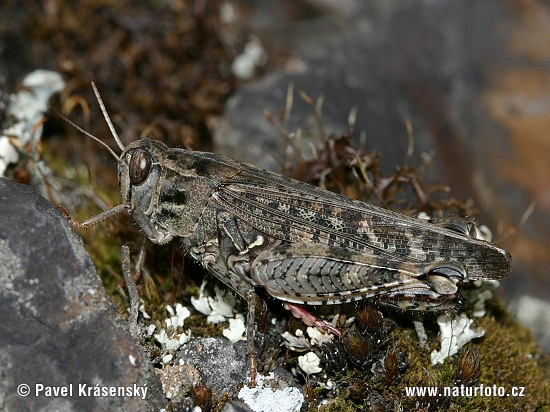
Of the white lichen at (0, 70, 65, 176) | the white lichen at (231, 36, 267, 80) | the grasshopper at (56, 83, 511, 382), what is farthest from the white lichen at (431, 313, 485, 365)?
the white lichen at (231, 36, 267, 80)

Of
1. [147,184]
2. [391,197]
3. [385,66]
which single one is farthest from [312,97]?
[147,184]

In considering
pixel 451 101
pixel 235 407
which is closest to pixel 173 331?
pixel 235 407

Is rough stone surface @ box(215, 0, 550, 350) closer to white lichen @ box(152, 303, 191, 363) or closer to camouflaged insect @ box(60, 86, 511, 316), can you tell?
camouflaged insect @ box(60, 86, 511, 316)

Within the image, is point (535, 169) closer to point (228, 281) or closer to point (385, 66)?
point (385, 66)

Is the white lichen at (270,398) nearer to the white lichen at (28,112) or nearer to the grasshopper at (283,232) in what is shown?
the grasshopper at (283,232)

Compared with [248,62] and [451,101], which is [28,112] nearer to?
[248,62]

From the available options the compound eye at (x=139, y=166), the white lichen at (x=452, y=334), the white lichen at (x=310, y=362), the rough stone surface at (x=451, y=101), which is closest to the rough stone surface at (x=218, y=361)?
the white lichen at (x=310, y=362)

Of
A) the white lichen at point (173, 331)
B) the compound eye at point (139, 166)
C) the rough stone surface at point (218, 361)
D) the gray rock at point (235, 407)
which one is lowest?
the gray rock at point (235, 407)
